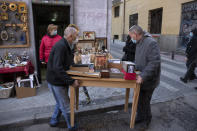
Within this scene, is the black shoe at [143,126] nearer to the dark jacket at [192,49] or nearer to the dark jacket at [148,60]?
the dark jacket at [148,60]

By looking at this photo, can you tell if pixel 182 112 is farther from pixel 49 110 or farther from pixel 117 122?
pixel 49 110

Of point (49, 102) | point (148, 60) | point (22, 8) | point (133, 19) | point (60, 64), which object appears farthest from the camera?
point (133, 19)

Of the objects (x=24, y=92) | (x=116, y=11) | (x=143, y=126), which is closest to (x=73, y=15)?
(x=24, y=92)

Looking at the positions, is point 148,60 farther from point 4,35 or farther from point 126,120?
point 4,35

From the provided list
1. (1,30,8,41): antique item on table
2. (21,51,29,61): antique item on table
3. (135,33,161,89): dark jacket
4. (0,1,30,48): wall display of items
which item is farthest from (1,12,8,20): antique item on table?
(135,33,161,89): dark jacket

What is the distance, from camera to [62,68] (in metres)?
2.48

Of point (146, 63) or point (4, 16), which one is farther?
point (4, 16)

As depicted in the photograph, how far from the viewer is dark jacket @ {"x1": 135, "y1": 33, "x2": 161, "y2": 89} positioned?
258 centimetres

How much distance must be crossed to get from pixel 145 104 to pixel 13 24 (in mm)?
4080

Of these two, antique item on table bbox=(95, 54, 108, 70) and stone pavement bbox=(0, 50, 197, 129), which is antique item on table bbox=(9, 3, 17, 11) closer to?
stone pavement bbox=(0, 50, 197, 129)

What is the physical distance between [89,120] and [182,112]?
7.15 ft

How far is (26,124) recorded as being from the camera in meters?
3.19

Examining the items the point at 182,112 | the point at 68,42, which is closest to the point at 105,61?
the point at 68,42

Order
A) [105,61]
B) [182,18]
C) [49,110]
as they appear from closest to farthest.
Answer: [105,61] < [49,110] < [182,18]
